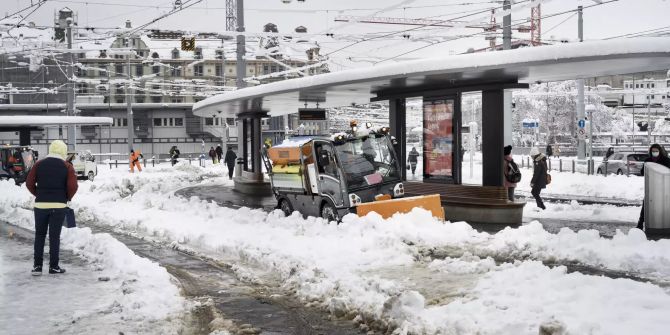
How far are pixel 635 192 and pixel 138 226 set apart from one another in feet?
55.1

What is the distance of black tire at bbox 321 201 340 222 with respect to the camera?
15.3 meters

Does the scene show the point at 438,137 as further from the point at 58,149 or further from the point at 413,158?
the point at 58,149

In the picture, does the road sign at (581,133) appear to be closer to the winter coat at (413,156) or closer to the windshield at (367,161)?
the winter coat at (413,156)

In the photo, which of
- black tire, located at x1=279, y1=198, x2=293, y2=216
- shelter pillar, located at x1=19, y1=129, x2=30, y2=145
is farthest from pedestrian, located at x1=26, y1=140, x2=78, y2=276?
shelter pillar, located at x1=19, y1=129, x2=30, y2=145

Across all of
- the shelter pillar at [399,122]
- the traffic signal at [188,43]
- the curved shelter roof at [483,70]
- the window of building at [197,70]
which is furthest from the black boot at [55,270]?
the window of building at [197,70]

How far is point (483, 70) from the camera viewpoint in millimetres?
14766

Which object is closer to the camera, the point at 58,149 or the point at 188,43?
the point at 58,149

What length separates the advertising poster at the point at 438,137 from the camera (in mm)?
17453

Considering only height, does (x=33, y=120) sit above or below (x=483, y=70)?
below

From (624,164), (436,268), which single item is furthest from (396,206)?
(624,164)

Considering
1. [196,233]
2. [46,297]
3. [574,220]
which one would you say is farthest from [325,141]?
[46,297]

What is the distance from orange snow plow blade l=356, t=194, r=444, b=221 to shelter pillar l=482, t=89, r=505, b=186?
2.87 meters

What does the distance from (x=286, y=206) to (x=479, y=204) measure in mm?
4840

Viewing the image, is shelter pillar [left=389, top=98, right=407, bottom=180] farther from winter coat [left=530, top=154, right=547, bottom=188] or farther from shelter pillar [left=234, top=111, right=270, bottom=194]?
shelter pillar [left=234, top=111, right=270, bottom=194]
